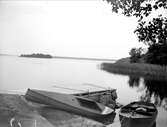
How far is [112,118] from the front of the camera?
80.9 inches

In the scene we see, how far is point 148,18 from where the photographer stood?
1.79 meters

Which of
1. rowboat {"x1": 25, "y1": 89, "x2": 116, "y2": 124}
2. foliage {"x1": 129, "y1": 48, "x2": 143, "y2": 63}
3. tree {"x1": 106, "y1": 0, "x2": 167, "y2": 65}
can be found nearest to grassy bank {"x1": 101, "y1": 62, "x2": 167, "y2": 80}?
foliage {"x1": 129, "y1": 48, "x2": 143, "y2": 63}

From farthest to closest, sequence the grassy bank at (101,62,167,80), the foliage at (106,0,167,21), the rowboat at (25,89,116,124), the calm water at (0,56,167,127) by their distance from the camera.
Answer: the calm water at (0,56,167,127), the grassy bank at (101,62,167,80), the rowboat at (25,89,116,124), the foliage at (106,0,167,21)

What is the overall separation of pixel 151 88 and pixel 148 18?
55.7 inches

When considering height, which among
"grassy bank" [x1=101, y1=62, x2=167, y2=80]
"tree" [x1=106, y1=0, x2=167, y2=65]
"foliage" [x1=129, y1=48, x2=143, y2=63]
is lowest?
"grassy bank" [x1=101, y1=62, x2=167, y2=80]

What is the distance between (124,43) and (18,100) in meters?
1.24

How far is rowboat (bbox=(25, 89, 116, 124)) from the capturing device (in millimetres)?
1840

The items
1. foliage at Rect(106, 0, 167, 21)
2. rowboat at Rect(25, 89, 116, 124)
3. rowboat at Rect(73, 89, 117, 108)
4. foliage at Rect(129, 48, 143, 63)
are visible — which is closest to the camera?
foliage at Rect(106, 0, 167, 21)

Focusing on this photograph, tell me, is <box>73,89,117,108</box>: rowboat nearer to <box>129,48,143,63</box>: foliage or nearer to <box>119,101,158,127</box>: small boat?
<box>119,101,158,127</box>: small boat

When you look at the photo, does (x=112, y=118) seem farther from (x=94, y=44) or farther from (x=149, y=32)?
(x=149, y=32)

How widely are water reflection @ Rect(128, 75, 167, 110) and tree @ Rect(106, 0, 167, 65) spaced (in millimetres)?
777

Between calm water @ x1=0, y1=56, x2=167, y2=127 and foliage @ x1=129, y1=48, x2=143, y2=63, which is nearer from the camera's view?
foliage @ x1=129, y1=48, x2=143, y2=63

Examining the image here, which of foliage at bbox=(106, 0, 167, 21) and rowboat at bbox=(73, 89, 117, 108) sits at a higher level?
foliage at bbox=(106, 0, 167, 21)

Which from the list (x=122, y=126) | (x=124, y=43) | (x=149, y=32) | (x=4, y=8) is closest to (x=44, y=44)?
(x=4, y=8)
